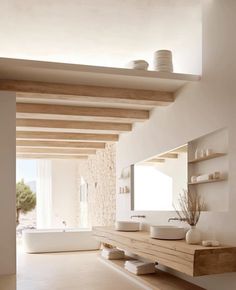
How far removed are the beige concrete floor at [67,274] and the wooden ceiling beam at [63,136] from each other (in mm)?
2282

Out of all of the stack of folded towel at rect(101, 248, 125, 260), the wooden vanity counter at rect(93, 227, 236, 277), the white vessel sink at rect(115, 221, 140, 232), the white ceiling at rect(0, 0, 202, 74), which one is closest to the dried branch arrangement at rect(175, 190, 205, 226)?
the wooden vanity counter at rect(93, 227, 236, 277)

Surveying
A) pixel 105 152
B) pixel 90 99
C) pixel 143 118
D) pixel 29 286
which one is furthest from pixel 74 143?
pixel 29 286

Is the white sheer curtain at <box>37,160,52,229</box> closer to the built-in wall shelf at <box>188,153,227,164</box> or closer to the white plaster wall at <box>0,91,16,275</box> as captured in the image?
the white plaster wall at <box>0,91,16,275</box>

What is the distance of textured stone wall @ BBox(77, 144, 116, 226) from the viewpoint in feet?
28.5

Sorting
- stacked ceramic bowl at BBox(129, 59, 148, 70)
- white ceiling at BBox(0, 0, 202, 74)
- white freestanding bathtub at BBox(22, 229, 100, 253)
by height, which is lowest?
white freestanding bathtub at BBox(22, 229, 100, 253)

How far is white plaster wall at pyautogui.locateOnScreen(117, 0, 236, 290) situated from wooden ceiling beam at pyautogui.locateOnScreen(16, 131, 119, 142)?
257 cm

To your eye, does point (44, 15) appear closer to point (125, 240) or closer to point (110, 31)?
point (110, 31)

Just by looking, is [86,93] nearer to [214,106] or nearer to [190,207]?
[214,106]

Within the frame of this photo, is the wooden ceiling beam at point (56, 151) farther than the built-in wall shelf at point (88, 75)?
Yes

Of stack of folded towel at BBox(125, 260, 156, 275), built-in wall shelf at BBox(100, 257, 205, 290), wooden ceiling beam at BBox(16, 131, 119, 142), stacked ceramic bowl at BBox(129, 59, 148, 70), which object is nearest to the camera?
built-in wall shelf at BBox(100, 257, 205, 290)

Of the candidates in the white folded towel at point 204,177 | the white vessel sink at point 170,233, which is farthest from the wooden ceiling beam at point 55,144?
the white folded towel at point 204,177

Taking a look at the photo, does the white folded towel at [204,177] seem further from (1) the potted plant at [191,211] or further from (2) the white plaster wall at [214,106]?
(2) the white plaster wall at [214,106]

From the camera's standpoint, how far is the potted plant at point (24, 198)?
34.9 feet

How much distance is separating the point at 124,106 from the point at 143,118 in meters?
0.41
